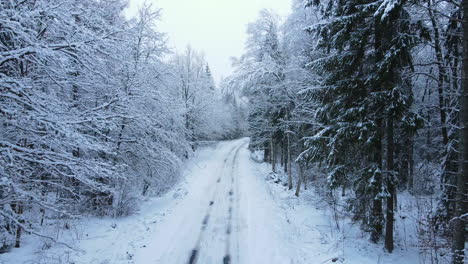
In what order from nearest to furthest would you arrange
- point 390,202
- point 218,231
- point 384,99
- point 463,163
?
1. point 463,163
2. point 384,99
3. point 390,202
4. point 218,231

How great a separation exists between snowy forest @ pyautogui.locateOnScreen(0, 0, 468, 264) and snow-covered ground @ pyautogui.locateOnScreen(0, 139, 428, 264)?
61mm

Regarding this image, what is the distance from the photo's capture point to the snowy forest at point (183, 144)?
14.7 feet

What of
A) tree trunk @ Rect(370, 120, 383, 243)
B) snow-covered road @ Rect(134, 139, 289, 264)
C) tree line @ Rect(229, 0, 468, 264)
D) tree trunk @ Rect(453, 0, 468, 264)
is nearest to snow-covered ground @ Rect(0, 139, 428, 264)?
snow-covered road @ Rect(134, 139, 289, 264)

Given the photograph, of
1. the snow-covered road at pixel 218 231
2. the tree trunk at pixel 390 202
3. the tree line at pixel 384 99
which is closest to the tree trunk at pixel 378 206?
the tree line at pixel 384 99

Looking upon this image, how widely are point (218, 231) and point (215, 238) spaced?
1.90ft

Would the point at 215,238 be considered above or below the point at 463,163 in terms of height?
below

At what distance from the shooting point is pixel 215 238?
7.63 m

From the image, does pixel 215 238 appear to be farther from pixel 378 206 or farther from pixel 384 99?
pixel 384 99

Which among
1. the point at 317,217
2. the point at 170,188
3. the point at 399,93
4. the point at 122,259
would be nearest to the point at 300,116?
the point at 317,217

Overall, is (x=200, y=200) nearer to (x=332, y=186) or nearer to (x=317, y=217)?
(x=317, y=217)

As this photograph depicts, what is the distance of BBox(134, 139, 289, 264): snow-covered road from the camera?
6508mm

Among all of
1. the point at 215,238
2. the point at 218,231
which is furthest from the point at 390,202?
the point at 218,231

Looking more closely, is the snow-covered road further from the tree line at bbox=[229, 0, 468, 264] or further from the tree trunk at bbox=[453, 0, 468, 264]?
the tree trunk at bbox=[453, 0, 468, 264]

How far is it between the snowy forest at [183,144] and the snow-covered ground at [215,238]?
0.20 feet
